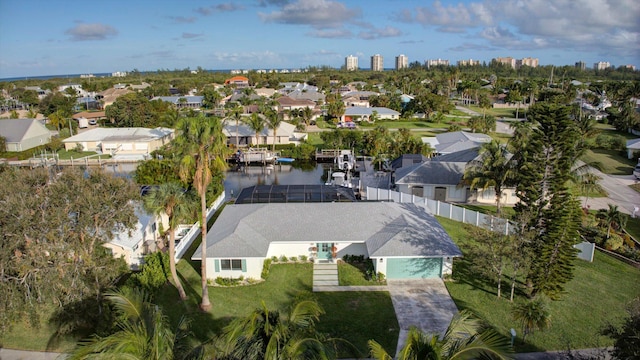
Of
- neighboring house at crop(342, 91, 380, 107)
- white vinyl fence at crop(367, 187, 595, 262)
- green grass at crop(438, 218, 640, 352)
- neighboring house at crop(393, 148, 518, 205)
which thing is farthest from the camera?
neighboring house at crop(342, 91, 380, 107)

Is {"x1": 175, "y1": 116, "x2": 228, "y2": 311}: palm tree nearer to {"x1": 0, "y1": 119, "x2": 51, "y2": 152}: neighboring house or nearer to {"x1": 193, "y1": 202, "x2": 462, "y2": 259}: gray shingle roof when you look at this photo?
{"x1": 193, "y1": 202, "x2": 462, "y2": 259}: gray shingle roof

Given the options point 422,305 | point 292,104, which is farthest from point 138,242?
point 292,104

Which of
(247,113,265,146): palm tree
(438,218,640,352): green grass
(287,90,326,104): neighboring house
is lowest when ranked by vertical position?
(438,218,640,352): green grass

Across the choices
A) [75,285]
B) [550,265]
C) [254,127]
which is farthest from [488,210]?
[254,127]

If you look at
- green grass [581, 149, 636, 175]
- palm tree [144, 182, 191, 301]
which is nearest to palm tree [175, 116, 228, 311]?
palm tree [144, 182, 191, 301]

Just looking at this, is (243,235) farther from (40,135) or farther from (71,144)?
(40,135)

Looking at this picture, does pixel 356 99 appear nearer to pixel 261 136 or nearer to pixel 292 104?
pixel 292 104

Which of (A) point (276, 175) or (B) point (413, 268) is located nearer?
(B) point (413, 268)
